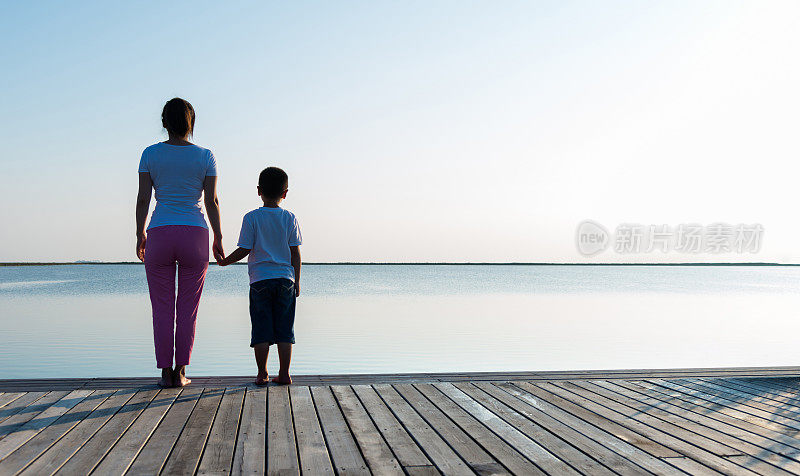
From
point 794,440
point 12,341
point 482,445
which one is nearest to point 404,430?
point 482,445

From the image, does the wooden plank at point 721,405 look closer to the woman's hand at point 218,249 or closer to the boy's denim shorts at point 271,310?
the boy's denim shorts at point 271,310

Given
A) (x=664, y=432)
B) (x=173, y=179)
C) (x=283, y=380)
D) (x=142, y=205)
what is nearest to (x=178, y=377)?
(x=283, y=380)

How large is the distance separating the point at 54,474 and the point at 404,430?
3.82 ft

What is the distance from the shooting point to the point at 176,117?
3.19 metres

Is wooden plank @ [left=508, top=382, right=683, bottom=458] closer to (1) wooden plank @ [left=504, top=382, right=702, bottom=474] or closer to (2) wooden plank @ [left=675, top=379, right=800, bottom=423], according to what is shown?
(1) wooden plank @ [left=504, top=382, right=702, bottom=474]

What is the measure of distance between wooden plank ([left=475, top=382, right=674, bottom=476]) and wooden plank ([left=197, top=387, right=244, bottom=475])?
1.18m

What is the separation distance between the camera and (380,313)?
515 inches

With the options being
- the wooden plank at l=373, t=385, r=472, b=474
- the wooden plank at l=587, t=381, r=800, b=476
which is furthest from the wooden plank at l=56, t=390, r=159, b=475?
the wooden plank at l=587, t=381, r=800, b=476

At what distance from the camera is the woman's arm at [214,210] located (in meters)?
3.23

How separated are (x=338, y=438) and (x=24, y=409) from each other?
1419 millimetres

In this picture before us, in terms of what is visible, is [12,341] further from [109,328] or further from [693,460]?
[693,460]

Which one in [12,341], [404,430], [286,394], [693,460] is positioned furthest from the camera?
[12,341]

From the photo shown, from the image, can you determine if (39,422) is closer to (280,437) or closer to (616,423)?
(280,437)

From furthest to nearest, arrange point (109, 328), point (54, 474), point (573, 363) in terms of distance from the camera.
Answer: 1. point (109, 328)
2. point (573, 363)
3. point (54, 474)
